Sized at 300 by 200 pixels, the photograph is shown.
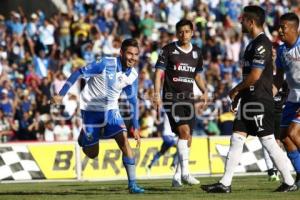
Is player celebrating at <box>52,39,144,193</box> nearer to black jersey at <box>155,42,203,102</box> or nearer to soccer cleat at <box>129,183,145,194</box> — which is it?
soccer cleat at <box>129,183,145,194</box>

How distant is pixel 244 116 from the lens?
13.1m

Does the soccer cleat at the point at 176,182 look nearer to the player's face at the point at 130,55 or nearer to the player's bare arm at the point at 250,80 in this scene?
the player's face at the point at 130,55

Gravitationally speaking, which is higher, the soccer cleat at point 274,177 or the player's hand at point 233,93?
the player's hand at point 233,93

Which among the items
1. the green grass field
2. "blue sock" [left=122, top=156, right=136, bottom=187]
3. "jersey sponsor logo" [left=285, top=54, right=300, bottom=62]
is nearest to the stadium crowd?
the green grass field

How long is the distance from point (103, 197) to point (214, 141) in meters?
8.06

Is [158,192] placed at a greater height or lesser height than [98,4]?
lesser

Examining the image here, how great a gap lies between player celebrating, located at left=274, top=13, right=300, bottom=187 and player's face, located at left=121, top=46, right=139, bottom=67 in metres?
2.24

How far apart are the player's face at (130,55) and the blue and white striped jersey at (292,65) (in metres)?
2.25

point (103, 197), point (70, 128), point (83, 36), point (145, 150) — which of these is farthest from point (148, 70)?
point (103, 197)

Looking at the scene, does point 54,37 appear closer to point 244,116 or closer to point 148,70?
point 148,70

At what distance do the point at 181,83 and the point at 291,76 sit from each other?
2.23 m

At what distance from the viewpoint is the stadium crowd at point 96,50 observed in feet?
81.3

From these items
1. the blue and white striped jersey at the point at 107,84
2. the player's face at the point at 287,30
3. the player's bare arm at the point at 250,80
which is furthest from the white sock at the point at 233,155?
the blue and white striped jersey at the point at 107,84

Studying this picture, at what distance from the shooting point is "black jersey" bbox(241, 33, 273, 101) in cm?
1280
